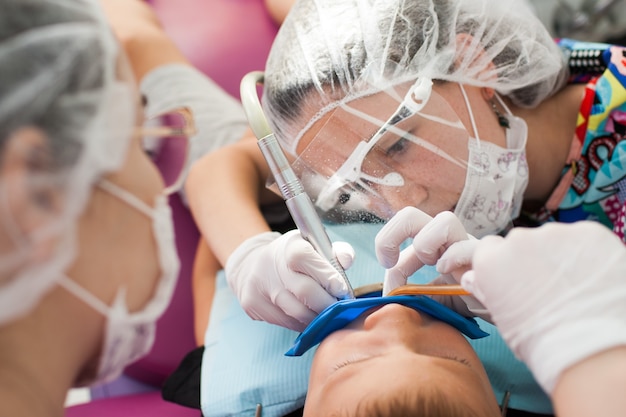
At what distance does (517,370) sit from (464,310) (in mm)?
206

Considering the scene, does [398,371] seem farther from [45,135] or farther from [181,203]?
[181,203]

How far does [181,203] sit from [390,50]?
3.03 ft

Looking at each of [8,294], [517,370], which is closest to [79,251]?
[8,294]

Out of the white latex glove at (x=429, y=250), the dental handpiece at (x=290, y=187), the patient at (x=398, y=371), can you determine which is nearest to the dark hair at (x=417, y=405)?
the patient at (x=398, y=371)

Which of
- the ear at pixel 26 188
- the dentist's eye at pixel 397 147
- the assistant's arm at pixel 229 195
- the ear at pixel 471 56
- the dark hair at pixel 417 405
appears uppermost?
the ear at pixel 471 56

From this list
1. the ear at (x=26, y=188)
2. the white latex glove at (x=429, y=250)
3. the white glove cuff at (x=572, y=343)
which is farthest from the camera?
the white latex glove at (x=429, y=250)

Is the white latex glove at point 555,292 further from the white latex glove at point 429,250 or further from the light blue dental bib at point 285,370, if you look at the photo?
the light blue dental bib at point 285,370

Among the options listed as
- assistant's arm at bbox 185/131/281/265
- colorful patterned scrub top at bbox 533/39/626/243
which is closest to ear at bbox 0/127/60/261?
assistant's arm at bbox 185/131/281/265

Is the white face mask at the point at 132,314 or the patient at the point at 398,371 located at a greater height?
the white face mask at the point at 132,314

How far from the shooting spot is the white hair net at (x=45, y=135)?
526 millimetres

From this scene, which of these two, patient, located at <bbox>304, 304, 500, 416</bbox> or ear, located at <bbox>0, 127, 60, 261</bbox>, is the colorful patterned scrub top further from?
ear, located at <bbox>0, 127, 60, 261</bbox>

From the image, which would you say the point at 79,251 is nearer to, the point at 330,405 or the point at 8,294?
the point at 8,294

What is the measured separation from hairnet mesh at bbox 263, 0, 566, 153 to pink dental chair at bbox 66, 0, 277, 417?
2.26 ft

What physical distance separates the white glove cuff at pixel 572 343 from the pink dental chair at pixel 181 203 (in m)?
0.88
